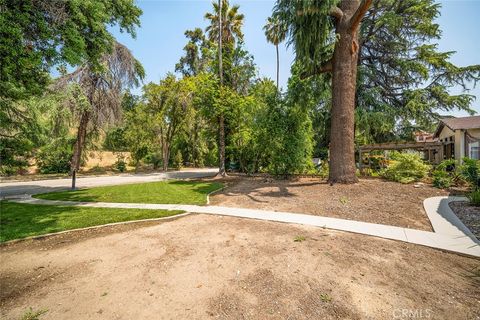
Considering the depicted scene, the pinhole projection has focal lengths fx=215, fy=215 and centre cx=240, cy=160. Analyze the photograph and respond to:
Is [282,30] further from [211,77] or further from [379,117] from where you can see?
[379,117]

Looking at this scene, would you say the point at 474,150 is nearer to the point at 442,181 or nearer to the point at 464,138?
the point at 464,138

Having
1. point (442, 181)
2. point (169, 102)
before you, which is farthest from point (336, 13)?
point (169, 102)

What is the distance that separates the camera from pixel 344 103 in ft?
35.9

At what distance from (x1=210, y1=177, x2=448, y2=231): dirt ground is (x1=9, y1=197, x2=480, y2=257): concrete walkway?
446mm

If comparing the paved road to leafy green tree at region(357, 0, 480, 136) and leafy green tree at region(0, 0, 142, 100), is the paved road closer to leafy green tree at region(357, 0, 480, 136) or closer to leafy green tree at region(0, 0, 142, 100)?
leafy green tree at region(0, 0, 142, 100)

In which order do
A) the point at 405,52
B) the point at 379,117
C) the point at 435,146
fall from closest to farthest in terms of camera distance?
the point at 435,146, the point at 379,117, the point at 405,52

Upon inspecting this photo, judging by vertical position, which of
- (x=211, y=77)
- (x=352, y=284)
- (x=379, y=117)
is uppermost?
(x=211, y=77)

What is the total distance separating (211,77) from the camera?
17328 mm

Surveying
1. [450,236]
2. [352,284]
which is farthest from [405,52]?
[352,284]

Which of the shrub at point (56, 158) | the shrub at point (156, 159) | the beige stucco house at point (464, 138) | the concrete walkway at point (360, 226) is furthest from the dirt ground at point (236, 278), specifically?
the shrub at point (156, 159)

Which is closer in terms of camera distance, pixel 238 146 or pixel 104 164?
pixel 238 146

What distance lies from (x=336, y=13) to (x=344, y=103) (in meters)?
4.40

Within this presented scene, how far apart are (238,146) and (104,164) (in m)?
22.2

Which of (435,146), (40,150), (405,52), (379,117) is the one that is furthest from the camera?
(40,150)
